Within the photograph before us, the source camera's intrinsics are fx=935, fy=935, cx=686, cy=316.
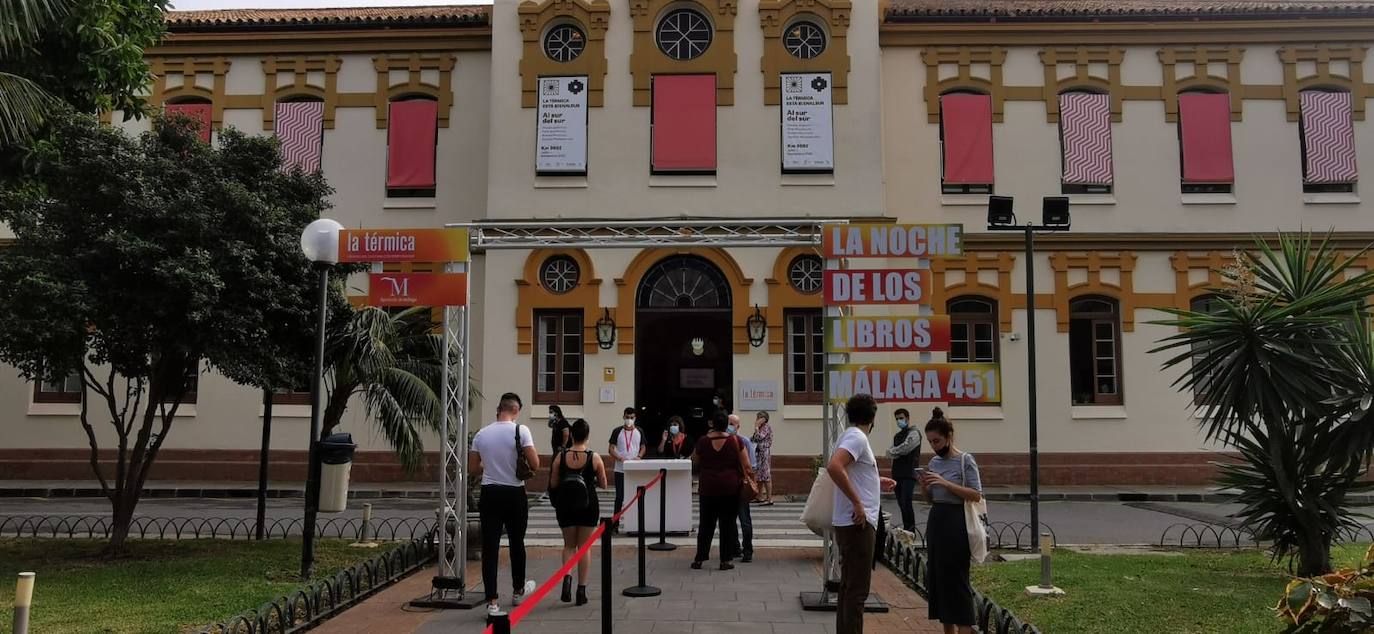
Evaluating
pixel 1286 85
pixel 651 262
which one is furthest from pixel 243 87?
Answer: pixel 1286 85

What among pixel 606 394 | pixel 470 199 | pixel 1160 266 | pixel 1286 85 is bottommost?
pixel 606 394

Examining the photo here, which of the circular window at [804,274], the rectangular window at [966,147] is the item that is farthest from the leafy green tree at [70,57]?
the rectangular window at [966,147]

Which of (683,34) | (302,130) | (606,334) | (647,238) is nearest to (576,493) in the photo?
(647,238)

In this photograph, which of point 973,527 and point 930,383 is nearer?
point 973,527

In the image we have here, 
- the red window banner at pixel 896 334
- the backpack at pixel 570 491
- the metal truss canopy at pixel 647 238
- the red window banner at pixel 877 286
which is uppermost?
the metal truss canopy at pixel 647 238

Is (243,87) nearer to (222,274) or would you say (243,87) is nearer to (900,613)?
(222,274)

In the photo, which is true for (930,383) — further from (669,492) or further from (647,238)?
(669,492)

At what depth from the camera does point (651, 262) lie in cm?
1931

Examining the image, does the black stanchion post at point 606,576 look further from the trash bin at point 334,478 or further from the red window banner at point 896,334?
the trash bin at point 334,478

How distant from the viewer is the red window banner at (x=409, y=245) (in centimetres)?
887

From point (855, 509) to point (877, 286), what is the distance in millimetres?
2592

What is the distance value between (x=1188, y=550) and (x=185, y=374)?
12660mm

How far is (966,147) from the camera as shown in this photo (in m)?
19.8

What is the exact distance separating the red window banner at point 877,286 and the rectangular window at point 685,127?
1089cm
